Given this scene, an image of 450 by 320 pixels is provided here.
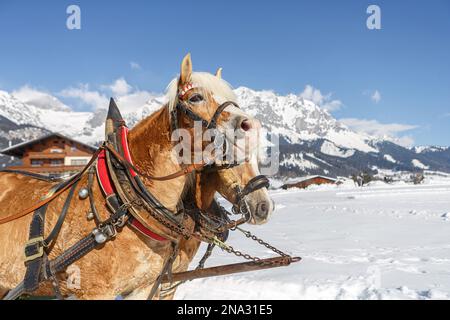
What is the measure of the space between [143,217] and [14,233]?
1.13m

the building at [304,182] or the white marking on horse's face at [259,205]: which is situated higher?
the white marking on horse's face at [259,205]

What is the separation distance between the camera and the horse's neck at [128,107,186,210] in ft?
8.68

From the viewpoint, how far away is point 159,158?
2.66 m

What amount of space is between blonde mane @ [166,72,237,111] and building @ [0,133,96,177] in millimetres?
33375

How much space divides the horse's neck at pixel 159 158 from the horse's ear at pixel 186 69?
30 centimetres

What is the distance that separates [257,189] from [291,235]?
9.85 metres

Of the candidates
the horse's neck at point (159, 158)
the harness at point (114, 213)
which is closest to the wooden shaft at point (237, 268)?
the harness at point (114, 213)

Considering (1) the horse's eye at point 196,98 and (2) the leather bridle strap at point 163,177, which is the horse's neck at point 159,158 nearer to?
(2) the leather bridle strap at point 163,177

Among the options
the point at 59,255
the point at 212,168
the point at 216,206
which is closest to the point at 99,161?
the point at 59,255

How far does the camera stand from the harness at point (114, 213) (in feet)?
7.95

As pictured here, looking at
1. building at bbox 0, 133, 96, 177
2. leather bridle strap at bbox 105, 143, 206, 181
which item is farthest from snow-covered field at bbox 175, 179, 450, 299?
building at bbox 0, 133, 96, 177

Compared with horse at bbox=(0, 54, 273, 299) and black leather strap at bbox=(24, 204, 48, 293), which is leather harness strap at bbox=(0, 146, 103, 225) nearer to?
horse at bbox=(0, 54, 273, 299)

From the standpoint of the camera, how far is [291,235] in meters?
11.7
